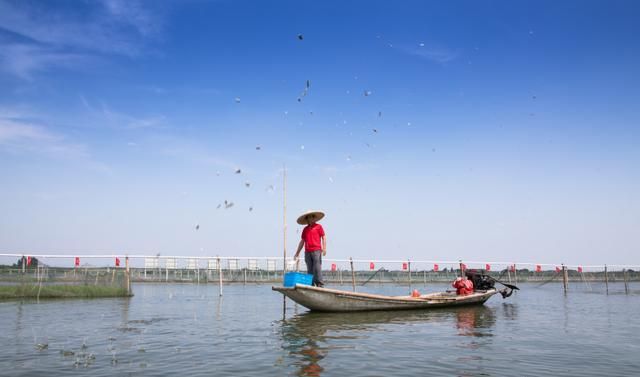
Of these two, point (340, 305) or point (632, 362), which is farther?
point (340, 305)

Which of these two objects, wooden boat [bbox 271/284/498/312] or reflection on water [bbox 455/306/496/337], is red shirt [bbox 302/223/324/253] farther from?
reflection on water [bbox 455/306/496/337]

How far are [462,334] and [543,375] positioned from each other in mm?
3982

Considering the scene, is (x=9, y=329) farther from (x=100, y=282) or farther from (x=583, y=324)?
(x=583, y=324)

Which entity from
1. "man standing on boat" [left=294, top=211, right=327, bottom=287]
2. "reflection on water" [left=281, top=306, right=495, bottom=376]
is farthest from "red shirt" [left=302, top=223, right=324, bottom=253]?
"reflection on water" [left=281, top=306, right=495, bottom=376]

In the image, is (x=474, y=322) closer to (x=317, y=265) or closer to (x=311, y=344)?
(x=317, y=265)

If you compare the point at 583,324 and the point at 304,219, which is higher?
the point at 304,219

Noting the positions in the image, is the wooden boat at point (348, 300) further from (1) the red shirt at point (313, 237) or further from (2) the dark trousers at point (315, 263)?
(1) the red shirt at point (313, 237)

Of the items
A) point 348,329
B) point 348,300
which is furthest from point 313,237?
point 348,329

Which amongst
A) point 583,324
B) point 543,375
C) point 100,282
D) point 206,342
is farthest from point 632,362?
point 100,282

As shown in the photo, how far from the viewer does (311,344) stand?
345 inches

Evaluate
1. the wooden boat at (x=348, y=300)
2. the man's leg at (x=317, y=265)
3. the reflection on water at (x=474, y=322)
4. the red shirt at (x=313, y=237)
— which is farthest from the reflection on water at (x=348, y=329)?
the red shirt at (x=313, y=237)

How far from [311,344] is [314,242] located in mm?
5568

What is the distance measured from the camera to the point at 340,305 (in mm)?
14094

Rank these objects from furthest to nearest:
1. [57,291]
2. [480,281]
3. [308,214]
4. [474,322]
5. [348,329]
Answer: [57,291] → [480,281] → [308,214] → [474,322] → [348,329]
